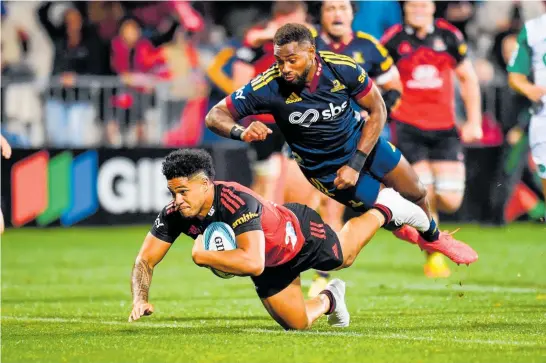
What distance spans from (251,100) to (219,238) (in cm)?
178

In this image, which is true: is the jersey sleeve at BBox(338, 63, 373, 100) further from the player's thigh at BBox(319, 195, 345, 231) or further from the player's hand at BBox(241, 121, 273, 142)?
the player's thigh at BBox(319, 195, 345, 231)

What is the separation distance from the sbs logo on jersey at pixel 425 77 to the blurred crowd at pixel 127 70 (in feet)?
17.6

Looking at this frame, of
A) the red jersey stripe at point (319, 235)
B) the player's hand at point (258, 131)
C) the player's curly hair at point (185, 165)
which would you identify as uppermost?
the player's hand at point (258, 131)

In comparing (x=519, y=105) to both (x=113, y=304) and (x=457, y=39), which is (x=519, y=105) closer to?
(x=457, y=39)

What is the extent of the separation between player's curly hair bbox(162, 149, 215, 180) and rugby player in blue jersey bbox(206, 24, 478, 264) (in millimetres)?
725

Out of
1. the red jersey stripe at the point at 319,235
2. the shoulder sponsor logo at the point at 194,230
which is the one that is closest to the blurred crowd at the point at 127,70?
the red jersey stripe at the point at 319,235

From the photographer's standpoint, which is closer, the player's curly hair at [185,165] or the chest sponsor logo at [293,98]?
the player's curly hair at [185,165]

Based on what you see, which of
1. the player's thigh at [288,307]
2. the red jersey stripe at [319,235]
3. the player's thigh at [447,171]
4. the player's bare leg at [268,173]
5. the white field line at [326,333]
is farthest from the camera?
the player's bare leg at [268,173]

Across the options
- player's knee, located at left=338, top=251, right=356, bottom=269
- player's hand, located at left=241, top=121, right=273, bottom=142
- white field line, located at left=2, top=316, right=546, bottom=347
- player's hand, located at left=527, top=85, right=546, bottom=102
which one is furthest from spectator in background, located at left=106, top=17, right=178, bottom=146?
player's hand, located at left=241, top=121, right=273, bottom=142

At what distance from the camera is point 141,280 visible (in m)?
8.52

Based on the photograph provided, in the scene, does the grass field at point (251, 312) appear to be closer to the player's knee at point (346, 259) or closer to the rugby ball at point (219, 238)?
the player's knee at point (346, 259)

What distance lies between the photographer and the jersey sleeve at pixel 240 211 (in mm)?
8172

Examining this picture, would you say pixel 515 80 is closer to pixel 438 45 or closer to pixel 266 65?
pixel 438 45

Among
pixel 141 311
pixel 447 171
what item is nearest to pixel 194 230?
pixel 141 311
